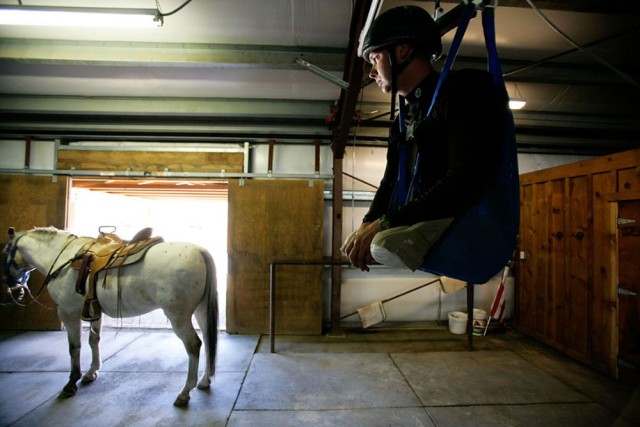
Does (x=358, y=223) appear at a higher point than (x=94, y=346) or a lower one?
higher

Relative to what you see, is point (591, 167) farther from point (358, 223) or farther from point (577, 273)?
point (358, 223)

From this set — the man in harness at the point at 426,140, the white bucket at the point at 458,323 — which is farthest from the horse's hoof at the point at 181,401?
the white bucket at the point at 458,323

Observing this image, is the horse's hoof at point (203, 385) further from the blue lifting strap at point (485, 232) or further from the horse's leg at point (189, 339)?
the blue lifting strap at point (485, 232)

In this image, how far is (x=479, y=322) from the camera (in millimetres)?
4824

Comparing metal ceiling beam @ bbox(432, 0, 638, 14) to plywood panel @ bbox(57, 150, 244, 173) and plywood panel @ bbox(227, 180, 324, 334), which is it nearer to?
plywood panel @ bbox(227, 180, 324, 334)

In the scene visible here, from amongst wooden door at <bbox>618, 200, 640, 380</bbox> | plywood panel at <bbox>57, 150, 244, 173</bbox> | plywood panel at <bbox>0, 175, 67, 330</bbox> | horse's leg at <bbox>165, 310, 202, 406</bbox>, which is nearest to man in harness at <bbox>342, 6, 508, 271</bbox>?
horse's leg at <bbox>165, 310, 202, 406</bbox>

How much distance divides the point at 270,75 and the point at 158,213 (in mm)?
9933

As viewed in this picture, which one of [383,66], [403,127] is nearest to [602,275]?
[403,127]

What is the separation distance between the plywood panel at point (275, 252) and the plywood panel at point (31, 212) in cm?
292

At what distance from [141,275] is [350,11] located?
3440 millimetres

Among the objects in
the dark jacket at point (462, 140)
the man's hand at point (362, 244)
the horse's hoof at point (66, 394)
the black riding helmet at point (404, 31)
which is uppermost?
the black riding helmet at point (404, 31)

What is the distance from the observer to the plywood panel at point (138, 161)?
15.3 feet

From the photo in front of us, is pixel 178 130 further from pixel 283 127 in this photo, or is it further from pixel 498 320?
pixel 498 320

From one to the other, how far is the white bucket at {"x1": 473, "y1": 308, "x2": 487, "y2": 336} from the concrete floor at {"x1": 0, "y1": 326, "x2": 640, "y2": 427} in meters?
0.49
